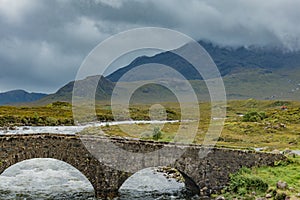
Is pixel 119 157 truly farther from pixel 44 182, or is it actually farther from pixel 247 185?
pixel 247 185

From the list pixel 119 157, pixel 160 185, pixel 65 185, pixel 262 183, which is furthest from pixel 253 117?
pixel 119 157

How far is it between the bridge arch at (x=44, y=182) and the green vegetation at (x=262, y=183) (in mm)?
9823

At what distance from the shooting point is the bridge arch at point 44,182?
27828 mm

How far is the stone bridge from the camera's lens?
984 inches

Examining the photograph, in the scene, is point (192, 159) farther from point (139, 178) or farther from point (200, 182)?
point (139, 178)

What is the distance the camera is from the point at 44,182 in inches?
1236

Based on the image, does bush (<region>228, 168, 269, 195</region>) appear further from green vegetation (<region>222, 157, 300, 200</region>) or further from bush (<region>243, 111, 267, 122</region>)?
bush (<region>243, 111, 267, 122</region>)

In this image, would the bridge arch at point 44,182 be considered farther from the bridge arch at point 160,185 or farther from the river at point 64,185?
the bridge arch at point 160,185

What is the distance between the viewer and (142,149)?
27.4 meters

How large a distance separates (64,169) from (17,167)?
432cm

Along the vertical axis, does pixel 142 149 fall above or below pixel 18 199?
above

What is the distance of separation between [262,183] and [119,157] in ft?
32.0

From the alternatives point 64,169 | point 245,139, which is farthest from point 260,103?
point 64,169

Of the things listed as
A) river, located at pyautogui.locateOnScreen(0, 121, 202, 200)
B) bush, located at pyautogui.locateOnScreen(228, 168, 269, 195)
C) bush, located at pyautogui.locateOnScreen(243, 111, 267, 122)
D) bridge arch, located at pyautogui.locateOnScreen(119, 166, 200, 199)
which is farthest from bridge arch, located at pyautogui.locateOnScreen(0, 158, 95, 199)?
bush, located at pyautogui.locateOnScreen(243, 111, 267, 122)
